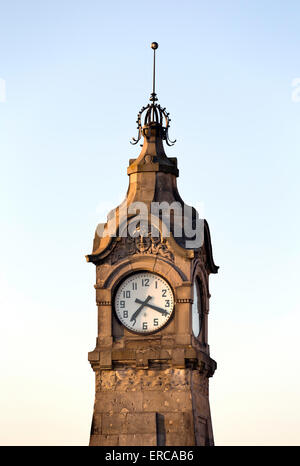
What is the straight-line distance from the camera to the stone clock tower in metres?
66.1

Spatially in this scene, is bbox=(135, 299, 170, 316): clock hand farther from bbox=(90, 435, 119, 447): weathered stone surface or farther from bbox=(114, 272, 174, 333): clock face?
bbox=(90, 435, 119, 447): weathered stone surface

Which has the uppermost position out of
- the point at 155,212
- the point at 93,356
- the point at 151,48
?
the point at 151,48

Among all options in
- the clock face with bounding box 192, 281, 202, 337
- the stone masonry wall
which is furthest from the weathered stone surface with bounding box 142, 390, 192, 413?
the clock face with bounding box 192, 281, 202, 337

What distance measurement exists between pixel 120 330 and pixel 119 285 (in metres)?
1.50

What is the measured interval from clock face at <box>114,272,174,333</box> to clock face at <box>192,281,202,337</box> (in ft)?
3.53

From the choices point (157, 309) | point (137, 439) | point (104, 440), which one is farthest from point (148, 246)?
point (104, 440)

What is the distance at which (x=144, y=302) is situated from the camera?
6700 centimetres

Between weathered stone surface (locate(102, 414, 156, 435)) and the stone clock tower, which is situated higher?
the stone clock tower

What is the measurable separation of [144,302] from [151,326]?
2.78 ft

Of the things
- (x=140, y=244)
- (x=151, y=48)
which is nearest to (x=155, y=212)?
(x=140, y=244)

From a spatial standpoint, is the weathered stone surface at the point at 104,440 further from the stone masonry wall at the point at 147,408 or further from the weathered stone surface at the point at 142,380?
the weathered stone surface at the point at 142,380
